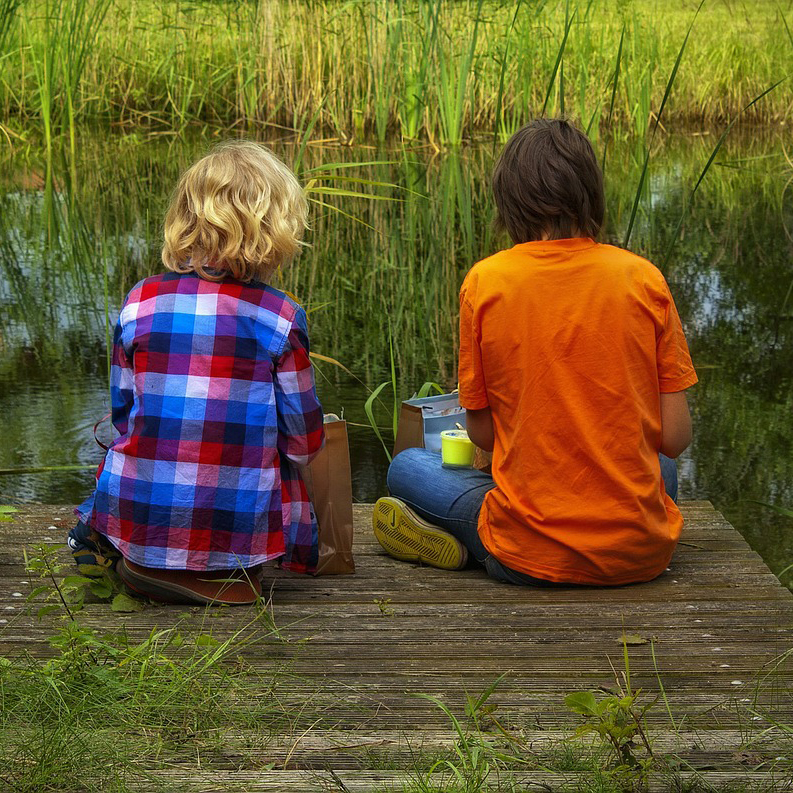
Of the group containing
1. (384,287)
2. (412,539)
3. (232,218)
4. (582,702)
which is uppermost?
(232,218)

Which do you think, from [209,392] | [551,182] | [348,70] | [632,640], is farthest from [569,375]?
[348,70]

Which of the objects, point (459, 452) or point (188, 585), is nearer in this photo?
point (188, 585)

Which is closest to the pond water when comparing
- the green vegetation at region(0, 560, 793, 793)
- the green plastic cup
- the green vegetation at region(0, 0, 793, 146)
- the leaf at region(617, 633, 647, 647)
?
the green vegetation at region(0, 0, 793, 146)

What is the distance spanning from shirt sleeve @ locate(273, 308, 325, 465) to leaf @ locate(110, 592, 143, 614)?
385 mm

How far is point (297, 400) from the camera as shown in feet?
6.98

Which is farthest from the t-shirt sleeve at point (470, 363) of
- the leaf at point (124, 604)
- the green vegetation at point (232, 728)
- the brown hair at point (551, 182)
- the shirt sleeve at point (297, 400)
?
the leaf at point (124, 604)

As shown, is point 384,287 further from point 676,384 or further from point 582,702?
point 582,702

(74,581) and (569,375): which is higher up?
(569,375)

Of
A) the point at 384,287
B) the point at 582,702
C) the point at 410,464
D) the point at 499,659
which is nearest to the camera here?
the point at 582,702

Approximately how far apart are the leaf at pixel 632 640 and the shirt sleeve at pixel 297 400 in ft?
2.16

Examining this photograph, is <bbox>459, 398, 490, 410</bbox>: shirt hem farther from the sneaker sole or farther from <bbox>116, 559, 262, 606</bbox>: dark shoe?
<bbox>116, 559, 262, 606</bbox>: dark shoe

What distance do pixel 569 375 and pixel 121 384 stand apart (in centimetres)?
83

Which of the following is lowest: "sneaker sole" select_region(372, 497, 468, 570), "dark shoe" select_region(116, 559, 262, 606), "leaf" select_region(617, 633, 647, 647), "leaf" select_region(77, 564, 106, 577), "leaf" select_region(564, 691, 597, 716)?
"sneaker sole" select_region(372, 497, 468, 570)

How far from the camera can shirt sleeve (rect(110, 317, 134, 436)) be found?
213 centimetres
